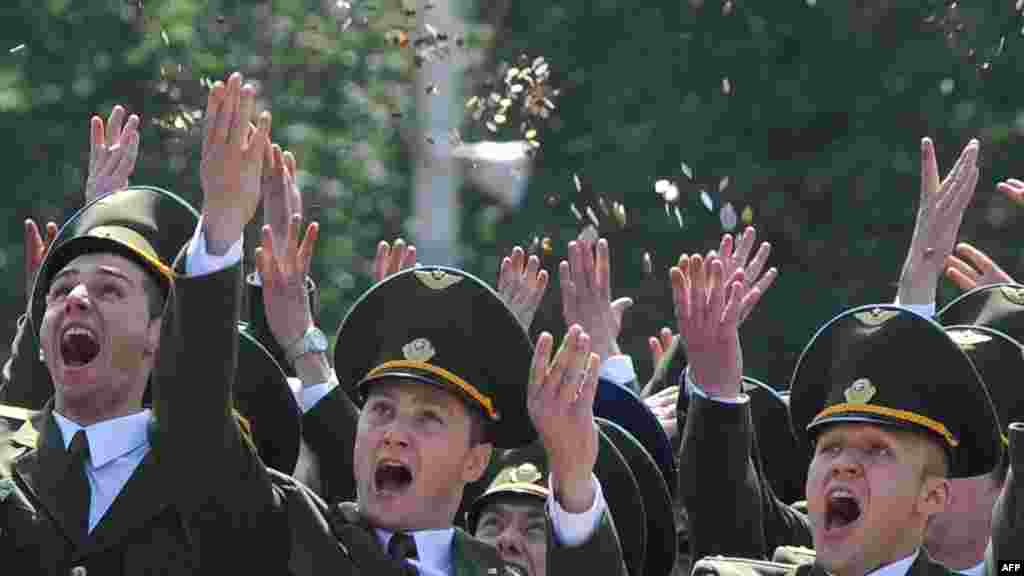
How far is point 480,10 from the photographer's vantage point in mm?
20484

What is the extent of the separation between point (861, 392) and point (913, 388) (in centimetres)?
13

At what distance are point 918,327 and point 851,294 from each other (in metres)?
10.5

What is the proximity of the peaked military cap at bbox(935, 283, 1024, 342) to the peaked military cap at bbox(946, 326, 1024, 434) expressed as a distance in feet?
2.34

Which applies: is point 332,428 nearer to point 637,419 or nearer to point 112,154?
point 112,154

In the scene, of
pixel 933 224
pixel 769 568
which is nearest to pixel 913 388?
pixel 769 568

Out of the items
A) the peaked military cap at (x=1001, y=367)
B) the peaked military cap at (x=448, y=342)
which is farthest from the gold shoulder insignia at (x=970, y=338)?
the peaked military cap at (x=448, y=342)

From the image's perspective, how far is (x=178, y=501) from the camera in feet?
26.4

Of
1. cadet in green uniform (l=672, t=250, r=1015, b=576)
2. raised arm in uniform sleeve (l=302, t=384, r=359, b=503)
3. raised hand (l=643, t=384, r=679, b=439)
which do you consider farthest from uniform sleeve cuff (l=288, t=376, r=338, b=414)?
cadet in green uniform (l=672, t=250, r=1015, b=576)

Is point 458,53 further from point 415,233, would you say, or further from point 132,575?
point 132,575

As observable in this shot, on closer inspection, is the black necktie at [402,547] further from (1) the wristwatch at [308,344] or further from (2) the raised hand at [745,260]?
(2) the raised hand at [745,260]

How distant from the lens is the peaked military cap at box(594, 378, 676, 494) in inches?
387

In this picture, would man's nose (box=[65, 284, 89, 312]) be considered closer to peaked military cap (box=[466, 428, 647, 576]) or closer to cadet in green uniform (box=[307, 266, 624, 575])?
cadet in green uniform (box=[307, 266, 624, 575])

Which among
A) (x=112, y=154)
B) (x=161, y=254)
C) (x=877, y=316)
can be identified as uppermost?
(x=112, y=154)

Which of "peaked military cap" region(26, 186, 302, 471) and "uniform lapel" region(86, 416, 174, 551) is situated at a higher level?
"peaked military cap" region(26, 186, 302, 471)
